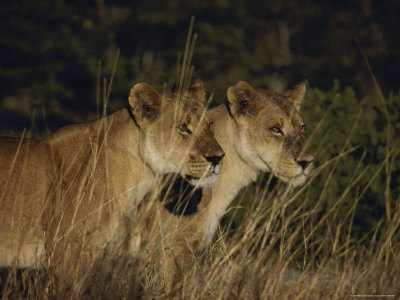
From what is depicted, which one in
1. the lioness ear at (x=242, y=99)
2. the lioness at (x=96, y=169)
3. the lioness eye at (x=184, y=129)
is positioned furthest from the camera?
the lioness ear at (x=242, y=99)

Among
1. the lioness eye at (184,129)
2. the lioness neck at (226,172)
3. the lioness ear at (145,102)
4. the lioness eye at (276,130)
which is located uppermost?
the lioness ear at (145,102)

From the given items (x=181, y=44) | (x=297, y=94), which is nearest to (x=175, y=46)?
(x=181, y=44)

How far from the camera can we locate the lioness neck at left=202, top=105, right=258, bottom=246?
5340 mm

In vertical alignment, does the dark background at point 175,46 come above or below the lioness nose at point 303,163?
above

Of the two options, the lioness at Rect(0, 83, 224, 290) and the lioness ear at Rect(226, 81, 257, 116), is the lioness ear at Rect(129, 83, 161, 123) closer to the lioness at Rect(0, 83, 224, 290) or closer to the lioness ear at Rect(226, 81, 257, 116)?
the lioness at Rect(0, 83, 224, 290)

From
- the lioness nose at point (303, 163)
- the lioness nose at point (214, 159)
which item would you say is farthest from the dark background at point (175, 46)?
the lioness nose at point (214, 159)

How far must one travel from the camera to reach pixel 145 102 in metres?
4.70

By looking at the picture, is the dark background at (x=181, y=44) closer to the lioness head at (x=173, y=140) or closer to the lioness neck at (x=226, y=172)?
the lioness neck at (x=226, y=172)

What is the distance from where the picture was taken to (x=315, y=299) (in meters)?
4.11

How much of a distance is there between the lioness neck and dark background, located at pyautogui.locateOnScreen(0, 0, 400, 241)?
18.1ft

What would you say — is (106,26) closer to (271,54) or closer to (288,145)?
(271,54)

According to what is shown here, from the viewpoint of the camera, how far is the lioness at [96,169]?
13.9 ft

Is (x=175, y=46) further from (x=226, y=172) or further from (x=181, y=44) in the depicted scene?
(x=226, y=172)

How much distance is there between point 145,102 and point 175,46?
18508 mm
